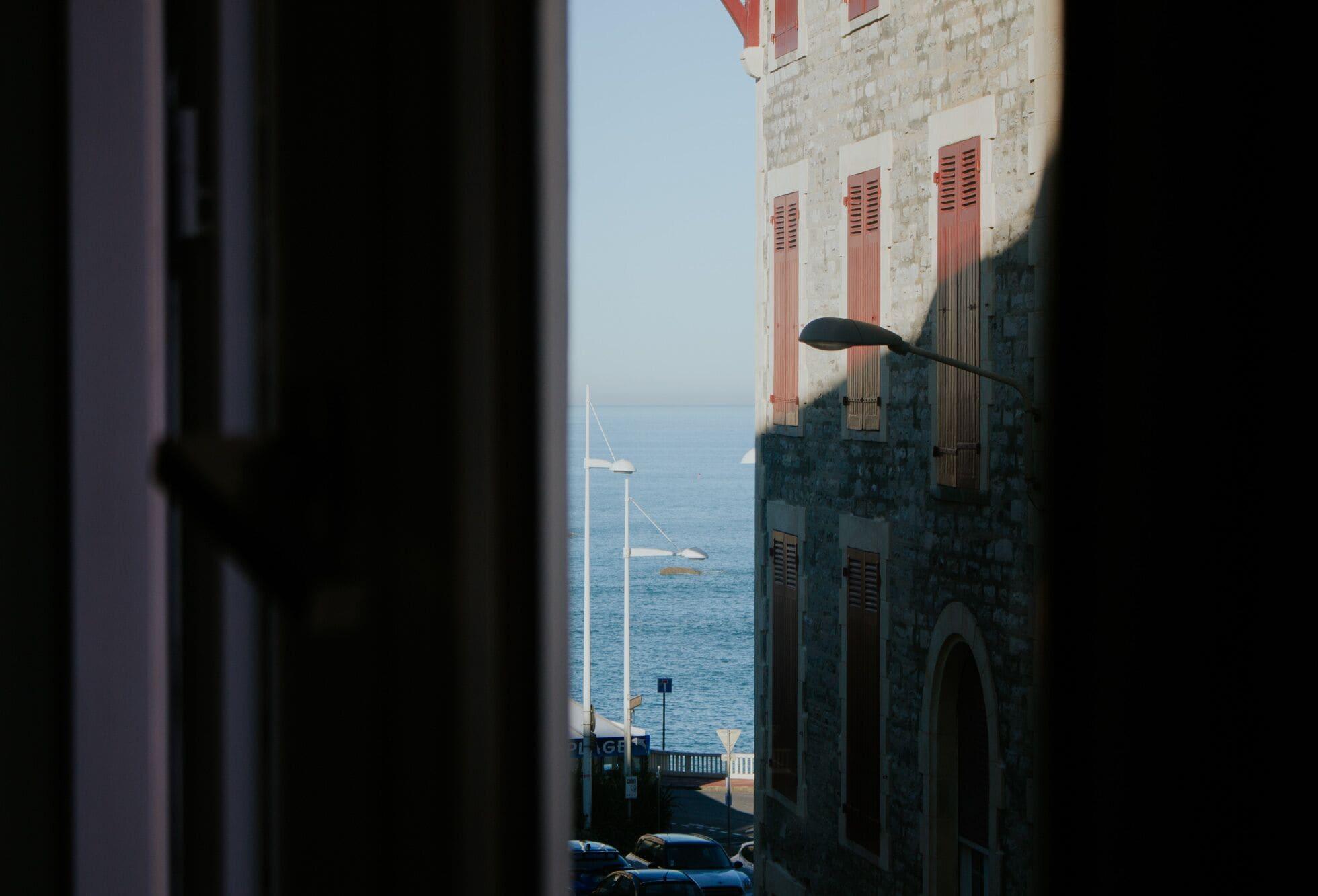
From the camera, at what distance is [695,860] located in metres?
11.8

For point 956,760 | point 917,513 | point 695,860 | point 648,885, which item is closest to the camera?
point 956,760

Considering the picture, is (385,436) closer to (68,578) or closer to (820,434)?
(68,578)

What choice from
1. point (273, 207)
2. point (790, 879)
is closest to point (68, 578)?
point (273, 207)

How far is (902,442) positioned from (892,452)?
13 cm

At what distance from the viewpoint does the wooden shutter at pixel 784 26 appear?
9414 mm

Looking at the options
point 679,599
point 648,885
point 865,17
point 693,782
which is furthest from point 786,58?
point 679,599

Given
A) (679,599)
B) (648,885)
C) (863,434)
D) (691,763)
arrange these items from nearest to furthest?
(863,434) → (648,885) → (691,763) → (679,599)

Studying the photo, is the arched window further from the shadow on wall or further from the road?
the road

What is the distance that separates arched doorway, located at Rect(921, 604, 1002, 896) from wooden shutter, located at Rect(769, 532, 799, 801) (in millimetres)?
2121

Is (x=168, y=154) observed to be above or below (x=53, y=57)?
below

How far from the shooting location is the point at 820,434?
916 centimetres

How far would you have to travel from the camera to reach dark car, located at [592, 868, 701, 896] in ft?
33.8

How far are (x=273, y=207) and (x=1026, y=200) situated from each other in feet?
20.4

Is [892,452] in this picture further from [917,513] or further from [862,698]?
[862,698]
